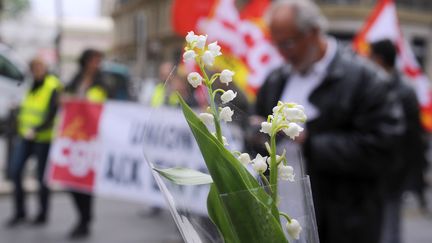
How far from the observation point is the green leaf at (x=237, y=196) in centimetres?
90

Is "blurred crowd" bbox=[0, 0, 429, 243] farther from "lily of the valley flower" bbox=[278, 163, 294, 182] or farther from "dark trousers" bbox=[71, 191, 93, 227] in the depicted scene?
"dark trousers" bbox=[71, 191, 93, 227]

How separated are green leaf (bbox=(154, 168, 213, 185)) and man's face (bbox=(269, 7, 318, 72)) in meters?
1.62

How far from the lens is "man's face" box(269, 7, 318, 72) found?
251 cm

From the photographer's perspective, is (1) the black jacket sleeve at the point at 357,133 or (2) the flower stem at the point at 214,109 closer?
(2) the flower stem at the point at 214,109

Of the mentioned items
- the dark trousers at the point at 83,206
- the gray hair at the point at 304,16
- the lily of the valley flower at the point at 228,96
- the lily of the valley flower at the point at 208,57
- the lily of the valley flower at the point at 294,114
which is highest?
the gray hair at the point at 304,16

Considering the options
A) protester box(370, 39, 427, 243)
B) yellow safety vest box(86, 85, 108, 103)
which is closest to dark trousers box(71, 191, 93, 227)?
yellow safety vest box(86, 85, 108, 103)

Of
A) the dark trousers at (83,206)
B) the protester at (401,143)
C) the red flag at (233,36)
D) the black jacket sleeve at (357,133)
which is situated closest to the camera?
the black jacket sleeve at (357,133)

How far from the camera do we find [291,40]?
252 centimetres

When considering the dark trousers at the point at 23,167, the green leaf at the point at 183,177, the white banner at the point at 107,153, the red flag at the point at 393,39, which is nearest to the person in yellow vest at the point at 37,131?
the dark trousers at the point at 23,167

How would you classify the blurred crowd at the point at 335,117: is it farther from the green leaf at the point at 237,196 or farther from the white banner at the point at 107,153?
the white banner at the point at 107,153

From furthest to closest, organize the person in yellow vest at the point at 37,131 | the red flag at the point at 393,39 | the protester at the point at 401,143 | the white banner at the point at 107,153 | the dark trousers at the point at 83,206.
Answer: the red flag at the point at 393,39
the person in yellow vest at the point at 37,131
the dark trousers at the point at 83,206
the white banner at the point at 107,153
the protester at the point at 401,143

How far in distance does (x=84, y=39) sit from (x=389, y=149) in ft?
138

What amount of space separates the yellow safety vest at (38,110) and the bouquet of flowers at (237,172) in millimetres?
5147

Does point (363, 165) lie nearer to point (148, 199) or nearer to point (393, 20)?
point (148, 199)
